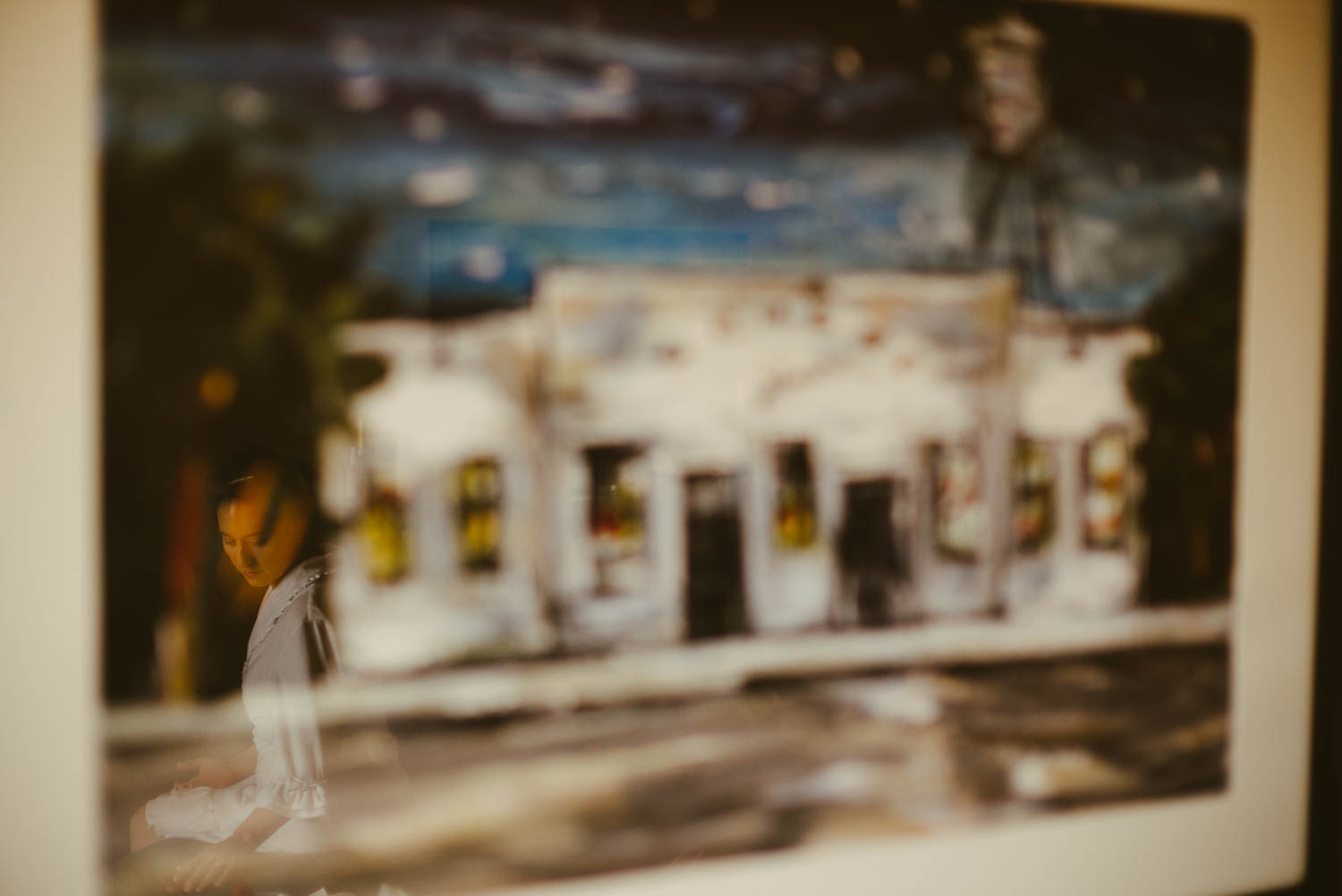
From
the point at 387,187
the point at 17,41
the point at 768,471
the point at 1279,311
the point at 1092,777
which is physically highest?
the point at 17,41

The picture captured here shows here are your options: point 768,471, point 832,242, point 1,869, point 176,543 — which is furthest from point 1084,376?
point 1,869

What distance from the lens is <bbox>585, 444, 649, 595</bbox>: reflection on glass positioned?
1491 millimetres

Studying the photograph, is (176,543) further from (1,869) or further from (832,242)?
(832,242)

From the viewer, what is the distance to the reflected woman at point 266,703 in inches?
52.3

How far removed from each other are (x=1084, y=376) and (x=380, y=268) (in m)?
1.50

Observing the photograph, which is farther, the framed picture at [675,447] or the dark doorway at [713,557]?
the dark doorway at [713,557]

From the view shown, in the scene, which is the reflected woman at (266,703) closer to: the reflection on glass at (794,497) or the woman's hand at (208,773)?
the woman's hand at (208,773)

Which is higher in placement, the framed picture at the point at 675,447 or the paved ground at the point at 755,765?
the framed picture at the point at 675,447

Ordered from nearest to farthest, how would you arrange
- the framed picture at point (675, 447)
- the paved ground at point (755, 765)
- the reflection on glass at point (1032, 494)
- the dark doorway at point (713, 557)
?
the framed picture at point (675, 447)
the paved ground at point (755, 765)
the dark doorway at point (713, 557)
the reflection on glass at point (1032, 494)

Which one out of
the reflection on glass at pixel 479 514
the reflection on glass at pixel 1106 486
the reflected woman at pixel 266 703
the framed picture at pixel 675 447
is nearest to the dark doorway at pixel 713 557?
the framed picture at pixel 675 447

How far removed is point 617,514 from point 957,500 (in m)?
0.74

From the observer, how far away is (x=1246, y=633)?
1.80 metres

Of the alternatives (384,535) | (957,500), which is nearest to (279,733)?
(384,535)

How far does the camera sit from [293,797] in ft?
4.46
